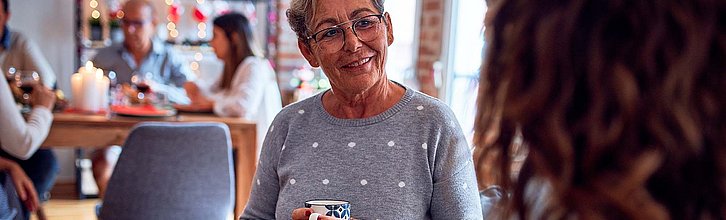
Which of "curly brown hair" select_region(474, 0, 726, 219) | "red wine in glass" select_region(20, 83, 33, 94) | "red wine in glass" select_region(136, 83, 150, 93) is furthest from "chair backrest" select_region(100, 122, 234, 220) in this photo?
"curly brown hair" select_region(474, 0, 726, 219)

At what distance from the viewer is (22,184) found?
7.66 ft

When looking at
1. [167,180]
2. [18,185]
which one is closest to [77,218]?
[18,185]

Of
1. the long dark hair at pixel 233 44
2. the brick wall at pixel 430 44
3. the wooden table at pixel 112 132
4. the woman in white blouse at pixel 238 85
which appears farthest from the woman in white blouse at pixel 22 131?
the brick wall at pixel 430 44

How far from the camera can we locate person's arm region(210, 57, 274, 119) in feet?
9.61

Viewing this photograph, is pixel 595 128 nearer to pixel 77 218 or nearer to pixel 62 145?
pixel 62 145

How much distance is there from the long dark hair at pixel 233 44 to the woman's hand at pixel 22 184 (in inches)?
42.6

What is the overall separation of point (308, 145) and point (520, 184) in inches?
37.9

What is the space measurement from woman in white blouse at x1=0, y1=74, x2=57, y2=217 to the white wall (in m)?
2.00

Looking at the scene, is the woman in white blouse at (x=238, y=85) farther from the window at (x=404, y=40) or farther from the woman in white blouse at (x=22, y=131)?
the window at (x=404, y=40)

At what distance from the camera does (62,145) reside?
265cm

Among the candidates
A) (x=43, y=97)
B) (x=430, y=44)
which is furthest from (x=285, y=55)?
(x=43, y=97)

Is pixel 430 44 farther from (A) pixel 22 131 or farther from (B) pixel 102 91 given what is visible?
(A) pixel 22 131

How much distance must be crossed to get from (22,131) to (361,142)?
1462 millimetres

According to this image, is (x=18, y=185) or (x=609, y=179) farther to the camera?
(x=18, y=185)
